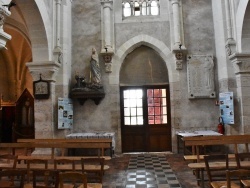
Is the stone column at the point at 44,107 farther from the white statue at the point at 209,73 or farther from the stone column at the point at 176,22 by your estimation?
the white statue at the point at 209,73

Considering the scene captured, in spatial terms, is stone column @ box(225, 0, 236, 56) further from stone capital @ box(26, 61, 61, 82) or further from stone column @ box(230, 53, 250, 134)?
stone capital @ box(26, 61, 61, 82)

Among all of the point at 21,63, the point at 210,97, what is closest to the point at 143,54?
the point at 210,97

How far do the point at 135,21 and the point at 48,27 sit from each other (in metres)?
2.86

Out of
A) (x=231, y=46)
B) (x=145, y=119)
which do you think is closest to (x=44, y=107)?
(x=145, y=119)

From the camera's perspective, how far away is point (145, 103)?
29.8 feet

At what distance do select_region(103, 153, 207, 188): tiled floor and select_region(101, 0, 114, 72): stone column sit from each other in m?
3.12

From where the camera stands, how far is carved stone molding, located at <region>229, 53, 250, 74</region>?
7.36 meters

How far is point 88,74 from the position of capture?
8883 millimetres

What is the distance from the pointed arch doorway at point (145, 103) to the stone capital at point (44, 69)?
94.4 inches

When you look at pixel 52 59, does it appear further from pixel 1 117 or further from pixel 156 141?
pixel 1 117

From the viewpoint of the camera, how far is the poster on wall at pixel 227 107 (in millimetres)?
7668

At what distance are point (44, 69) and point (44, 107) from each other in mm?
1088

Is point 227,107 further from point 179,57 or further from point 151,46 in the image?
point 151,46

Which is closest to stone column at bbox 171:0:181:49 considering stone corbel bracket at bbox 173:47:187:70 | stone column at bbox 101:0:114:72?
stone corbel bracket at bbox 173:47:187:70
